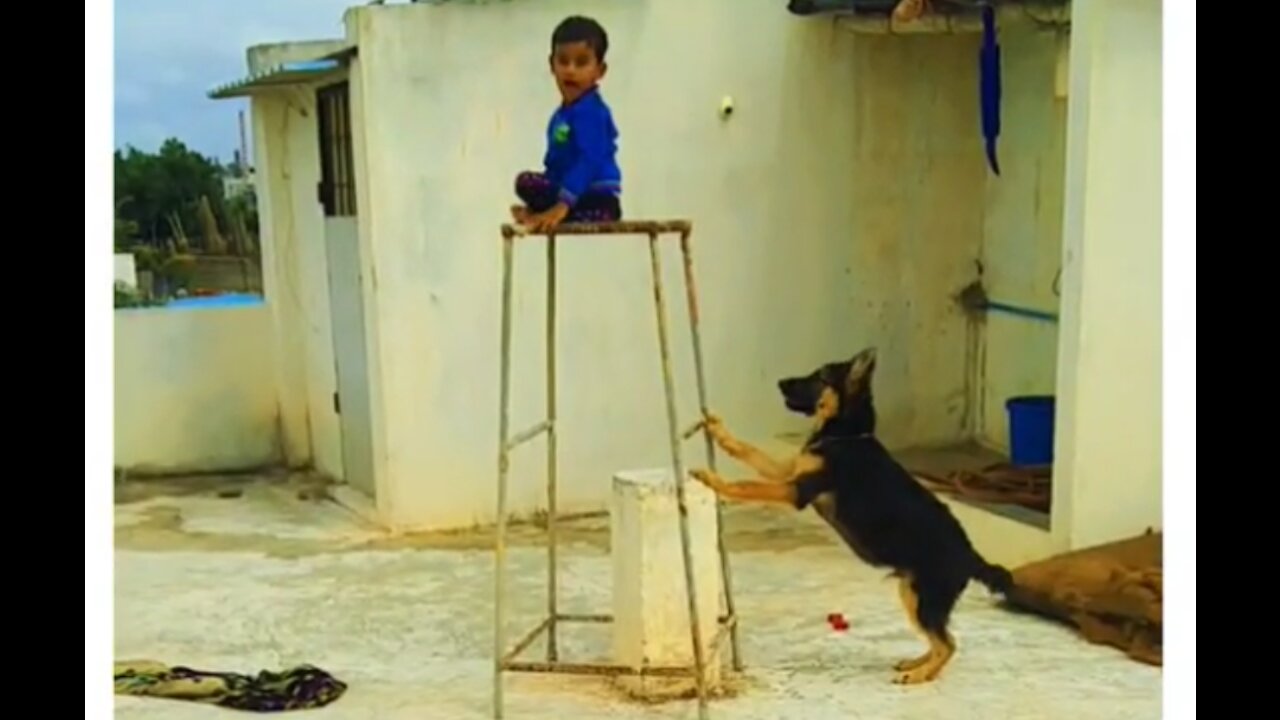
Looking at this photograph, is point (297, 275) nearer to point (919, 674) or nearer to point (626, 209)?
point (626, 209)

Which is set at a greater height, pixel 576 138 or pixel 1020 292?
pixel 576 138

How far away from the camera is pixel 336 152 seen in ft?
22.3

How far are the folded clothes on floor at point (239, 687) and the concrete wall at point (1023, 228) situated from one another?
124 inches

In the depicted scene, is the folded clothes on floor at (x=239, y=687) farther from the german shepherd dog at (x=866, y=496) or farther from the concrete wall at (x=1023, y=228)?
the concrete wall at (x=1023, y=228)

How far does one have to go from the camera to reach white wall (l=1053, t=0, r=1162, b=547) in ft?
16.6

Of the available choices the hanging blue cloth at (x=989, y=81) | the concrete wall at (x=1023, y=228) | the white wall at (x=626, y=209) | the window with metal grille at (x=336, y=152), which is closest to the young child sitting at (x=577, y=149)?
the white wall at (x=626, y=209)

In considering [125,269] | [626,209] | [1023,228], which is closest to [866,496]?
[626,209]

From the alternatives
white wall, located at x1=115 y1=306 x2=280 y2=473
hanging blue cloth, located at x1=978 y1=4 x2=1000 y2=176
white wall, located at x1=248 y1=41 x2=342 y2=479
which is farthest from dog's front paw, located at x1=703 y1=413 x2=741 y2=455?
white wall, located at x1=115 y1=306 x2=280 y2=473

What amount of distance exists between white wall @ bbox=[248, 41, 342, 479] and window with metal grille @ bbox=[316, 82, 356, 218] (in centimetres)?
15

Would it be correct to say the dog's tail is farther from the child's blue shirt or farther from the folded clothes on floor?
the folded clothes on floor

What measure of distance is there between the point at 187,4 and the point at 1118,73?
9.47ft

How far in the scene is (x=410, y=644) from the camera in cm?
496
